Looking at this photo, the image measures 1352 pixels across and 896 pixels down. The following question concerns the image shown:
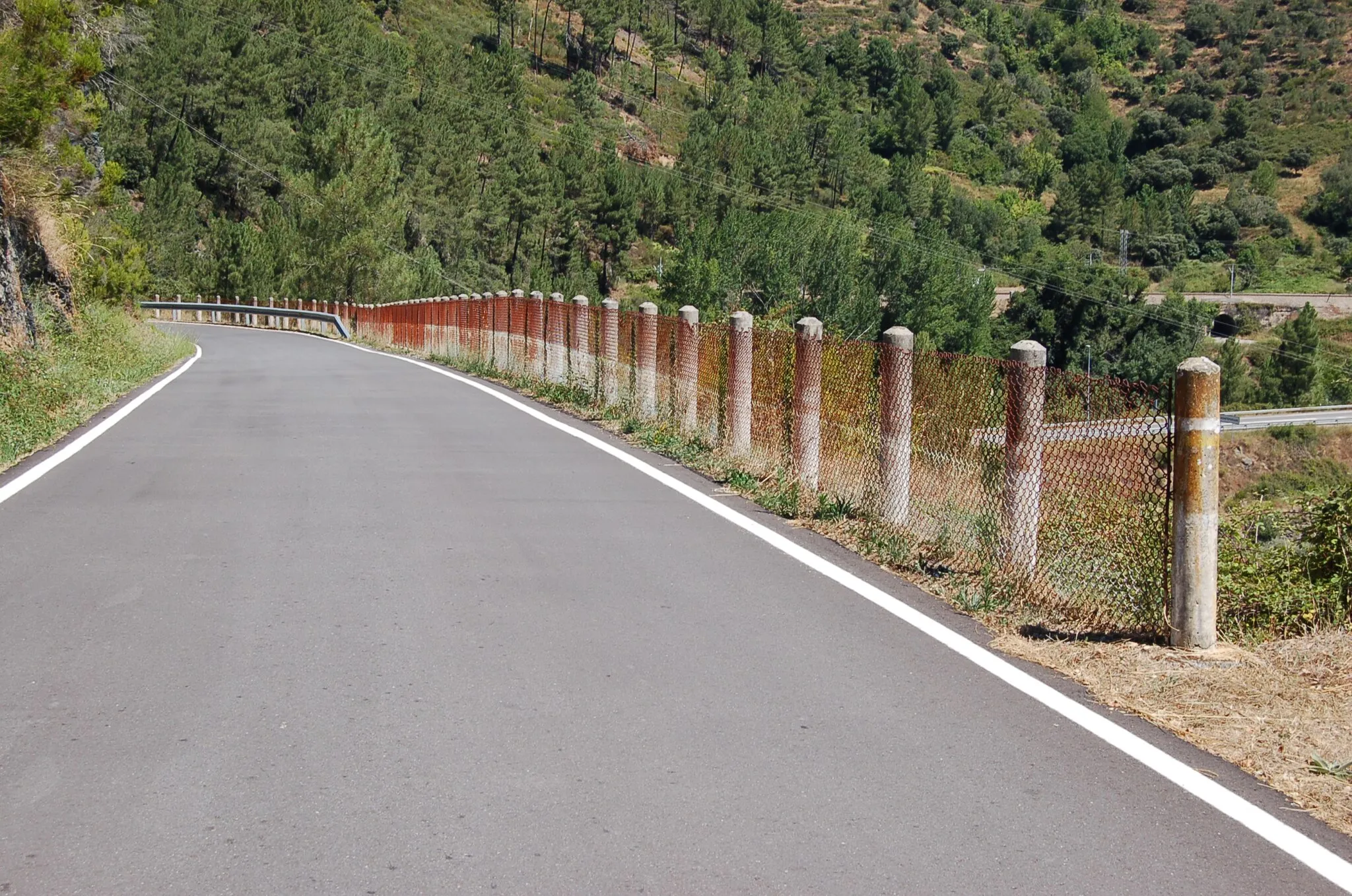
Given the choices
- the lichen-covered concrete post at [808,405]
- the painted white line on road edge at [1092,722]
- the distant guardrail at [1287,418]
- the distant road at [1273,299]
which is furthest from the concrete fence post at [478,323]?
the distant road at [1273,299]

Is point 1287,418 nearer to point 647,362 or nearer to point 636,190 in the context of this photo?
point 647,362

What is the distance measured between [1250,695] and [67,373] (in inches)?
580

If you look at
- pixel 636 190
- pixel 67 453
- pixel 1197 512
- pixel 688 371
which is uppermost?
pixel 636 190

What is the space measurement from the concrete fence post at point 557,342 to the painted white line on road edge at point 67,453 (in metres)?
5.38

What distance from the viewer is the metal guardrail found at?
48438 mm

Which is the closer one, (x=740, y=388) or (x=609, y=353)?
(x=740, y=388)

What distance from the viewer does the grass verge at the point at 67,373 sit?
1248 cm

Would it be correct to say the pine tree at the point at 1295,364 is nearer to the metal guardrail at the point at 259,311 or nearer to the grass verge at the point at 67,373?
the metal guardrail at the point at 259,311

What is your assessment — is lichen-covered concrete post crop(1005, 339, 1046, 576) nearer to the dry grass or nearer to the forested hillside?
the dry grass

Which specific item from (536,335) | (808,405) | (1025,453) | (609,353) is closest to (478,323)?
(536,335)

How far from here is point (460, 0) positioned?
183 meters

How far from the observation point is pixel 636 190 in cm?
12619

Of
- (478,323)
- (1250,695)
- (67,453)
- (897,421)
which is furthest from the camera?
(478,323)

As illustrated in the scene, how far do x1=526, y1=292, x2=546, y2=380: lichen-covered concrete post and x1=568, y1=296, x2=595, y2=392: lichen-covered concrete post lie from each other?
1708mm
